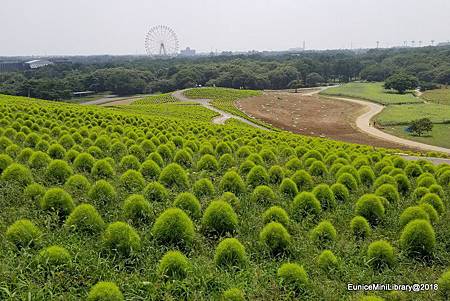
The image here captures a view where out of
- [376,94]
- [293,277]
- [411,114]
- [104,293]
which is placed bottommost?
[411,114]

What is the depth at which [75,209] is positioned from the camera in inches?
303

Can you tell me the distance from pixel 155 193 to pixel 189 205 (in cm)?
112

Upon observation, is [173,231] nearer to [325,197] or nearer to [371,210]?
[325,197]

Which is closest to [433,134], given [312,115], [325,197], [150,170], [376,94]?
[312,115]

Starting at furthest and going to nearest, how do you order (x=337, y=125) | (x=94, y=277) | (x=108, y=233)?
(x=337, y=125), (x=108, y=233), (x=94, y=277)

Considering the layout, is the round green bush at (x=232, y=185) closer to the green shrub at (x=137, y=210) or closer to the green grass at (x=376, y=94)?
the green shrub at (x=137, y=210)

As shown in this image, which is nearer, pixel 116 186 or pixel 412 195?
pixel 116 186

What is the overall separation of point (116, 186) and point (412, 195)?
7.50 m

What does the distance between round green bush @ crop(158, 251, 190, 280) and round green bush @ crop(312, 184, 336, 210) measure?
4423 mm

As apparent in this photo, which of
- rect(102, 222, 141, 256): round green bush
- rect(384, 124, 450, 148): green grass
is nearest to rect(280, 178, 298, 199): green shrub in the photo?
rect(102, 222, 141, 256): round green bush

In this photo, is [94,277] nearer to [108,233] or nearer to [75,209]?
[108,233]

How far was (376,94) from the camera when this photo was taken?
88688 mm

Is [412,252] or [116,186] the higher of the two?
[116,186]

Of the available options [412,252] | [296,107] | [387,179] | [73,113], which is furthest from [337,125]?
[412,252]
